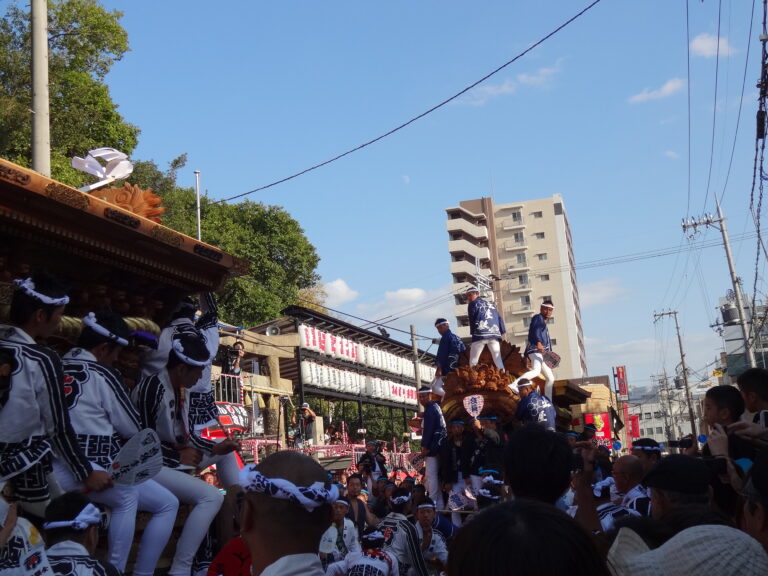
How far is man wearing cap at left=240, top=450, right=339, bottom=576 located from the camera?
2.66 m

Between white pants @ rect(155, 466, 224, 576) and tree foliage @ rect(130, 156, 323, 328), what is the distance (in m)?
26.4

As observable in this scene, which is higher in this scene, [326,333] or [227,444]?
[326,333]

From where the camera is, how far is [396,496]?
7699 millimetres

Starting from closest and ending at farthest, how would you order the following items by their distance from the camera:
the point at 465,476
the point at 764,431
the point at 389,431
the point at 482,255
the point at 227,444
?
the point at 764,431, the point at 227,444, the point at 465,476, the point at 389,431, the point at 482,255

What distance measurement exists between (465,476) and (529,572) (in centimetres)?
1117

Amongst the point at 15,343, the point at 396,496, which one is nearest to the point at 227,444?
the point at 15,343

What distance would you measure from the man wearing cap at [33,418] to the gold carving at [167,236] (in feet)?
5.24

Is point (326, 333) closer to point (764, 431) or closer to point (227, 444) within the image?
point (227, 444)

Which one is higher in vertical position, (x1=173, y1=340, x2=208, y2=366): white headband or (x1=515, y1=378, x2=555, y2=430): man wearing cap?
(x1=173, y1=340, x2=208, y2=366): white headband

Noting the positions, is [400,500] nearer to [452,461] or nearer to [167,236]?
[167,236]

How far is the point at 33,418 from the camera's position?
3973 millimetres

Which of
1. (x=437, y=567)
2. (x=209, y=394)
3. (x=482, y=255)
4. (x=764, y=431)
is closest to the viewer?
(x=764, y=431)

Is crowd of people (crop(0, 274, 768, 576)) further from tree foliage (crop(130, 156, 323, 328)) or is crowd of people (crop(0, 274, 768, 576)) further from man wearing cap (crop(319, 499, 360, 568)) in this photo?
tree foliage (crop(130, 156, 323, 328))

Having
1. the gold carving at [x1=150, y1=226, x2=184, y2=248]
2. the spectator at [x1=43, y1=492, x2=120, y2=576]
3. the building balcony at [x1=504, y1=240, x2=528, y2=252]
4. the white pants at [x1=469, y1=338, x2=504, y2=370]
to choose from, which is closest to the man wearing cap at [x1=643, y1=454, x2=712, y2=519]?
the spectator at [x1=43, y1=492, x2=120, y2=576]
